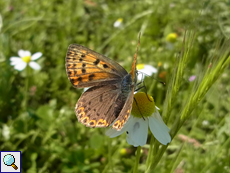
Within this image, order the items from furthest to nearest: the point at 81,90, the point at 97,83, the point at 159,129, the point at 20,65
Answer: the point at 81,90 → the point at 20,65 → the point at 97,83 → the point at 159,129

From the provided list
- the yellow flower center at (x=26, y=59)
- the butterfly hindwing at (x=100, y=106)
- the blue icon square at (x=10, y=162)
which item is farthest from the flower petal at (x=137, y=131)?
the yellow flower center at (x=26, y=59)

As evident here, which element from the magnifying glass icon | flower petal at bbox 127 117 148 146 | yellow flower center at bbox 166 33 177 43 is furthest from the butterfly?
yellow flower center at bbox 166 33 177 43

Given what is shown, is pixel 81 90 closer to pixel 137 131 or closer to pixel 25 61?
pixel 25 61

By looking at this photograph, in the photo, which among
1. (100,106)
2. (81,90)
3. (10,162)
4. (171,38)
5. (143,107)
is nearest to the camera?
(143,107)

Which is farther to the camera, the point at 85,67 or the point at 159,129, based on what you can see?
the point at 85,67

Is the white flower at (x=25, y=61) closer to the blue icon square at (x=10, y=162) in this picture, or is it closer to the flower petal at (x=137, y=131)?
the blue icon square at (x=10, y=162)

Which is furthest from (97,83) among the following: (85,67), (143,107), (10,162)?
(10,162)

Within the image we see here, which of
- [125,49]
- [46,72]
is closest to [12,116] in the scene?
[46,72]
